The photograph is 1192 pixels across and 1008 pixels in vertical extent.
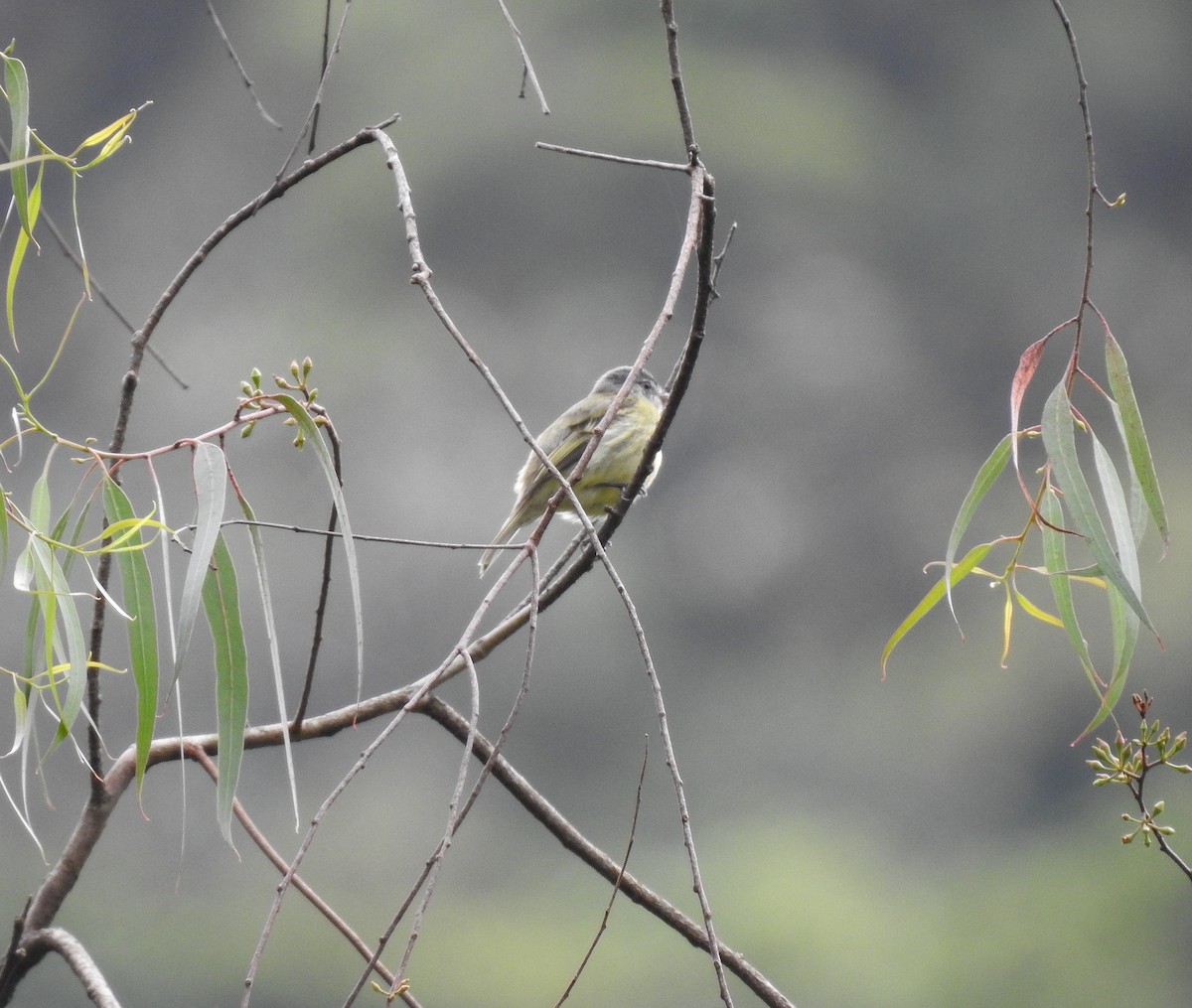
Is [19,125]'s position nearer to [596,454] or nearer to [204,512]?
[204,512]

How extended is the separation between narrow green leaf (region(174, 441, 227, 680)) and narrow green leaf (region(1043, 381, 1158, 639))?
3.69 feet

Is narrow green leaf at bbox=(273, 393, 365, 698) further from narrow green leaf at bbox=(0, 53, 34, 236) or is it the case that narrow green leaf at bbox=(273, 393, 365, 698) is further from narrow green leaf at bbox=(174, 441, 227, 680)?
narrow green leaf at bbox=(0, 53, 34, 236)

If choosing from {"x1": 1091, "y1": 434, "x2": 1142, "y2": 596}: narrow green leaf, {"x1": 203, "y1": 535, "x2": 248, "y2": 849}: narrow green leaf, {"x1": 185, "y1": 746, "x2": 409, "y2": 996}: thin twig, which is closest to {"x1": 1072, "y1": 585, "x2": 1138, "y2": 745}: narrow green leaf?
{"x1": 1091, "y1": 434, "x2": 1142, "y2": 596}: narrow green leaf

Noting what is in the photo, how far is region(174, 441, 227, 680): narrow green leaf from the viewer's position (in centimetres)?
170

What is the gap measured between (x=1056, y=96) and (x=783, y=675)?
13.6 meters

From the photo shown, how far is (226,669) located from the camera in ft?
6.60

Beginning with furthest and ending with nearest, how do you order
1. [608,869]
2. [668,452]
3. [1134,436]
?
[668,452] < [608,869] < [1134,436]

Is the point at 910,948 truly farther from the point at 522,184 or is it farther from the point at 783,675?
the point at 522,184

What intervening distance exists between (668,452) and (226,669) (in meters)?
18.6

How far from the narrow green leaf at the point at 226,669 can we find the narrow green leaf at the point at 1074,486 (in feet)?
3.78

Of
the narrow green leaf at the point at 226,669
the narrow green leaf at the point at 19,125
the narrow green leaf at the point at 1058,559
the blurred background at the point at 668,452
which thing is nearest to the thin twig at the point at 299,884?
the narrow green leaf at the point at 226,669

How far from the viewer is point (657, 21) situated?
26031 millimetres

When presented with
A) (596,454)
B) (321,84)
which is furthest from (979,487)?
(596,454)

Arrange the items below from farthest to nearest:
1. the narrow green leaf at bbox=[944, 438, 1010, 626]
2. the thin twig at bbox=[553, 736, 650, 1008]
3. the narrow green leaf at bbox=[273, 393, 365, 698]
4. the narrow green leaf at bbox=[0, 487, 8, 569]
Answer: the narrow green leaf at bbox=[944, 438, 1010, 626] → the narrow green leaf at bbox=[0, 487, 8, 569] → the narrow green leaf at bbox=[273, 393, 365, 698] → the thin twig at bbox=[553, 736, 650, 1008]
